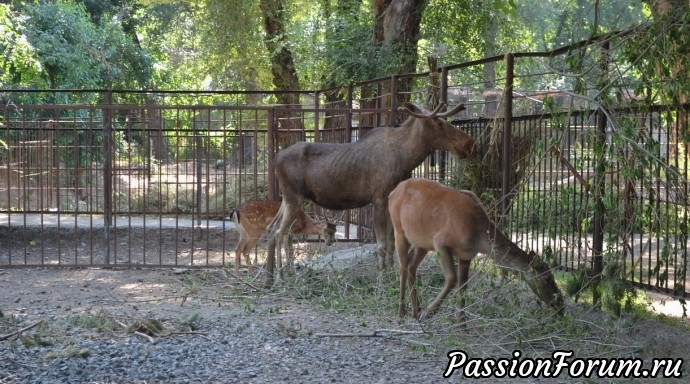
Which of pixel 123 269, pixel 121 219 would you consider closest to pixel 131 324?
pixel 123 269

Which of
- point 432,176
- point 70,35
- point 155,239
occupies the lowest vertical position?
point 155,239

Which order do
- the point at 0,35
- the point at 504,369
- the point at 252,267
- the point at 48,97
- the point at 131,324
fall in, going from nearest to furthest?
1. the point at 504,369
2. the point at 131,324
3. the point at 252,267
4. the point at 0,35
5. the point at 48,97

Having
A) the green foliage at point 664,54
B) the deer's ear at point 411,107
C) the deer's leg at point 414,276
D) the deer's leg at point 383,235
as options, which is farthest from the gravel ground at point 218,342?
the deer's ear at point 411,107

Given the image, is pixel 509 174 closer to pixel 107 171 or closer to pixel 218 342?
pixel 218 342

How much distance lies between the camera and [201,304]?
30.9ft

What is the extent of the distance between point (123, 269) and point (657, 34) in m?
8.02

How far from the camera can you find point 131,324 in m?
7.69

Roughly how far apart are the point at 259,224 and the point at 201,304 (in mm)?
2361

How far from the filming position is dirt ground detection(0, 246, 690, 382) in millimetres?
7523

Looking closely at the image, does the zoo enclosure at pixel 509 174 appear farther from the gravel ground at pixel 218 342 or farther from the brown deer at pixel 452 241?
the gravel ground at pixel 218 342

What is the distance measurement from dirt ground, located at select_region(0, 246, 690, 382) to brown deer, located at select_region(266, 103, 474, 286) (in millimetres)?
760

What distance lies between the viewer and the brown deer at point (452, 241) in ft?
24.8

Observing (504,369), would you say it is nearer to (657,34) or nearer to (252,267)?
(657,34)

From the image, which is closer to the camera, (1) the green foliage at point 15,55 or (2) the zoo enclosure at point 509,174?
(2) the zoo enclosure at point 509,174
